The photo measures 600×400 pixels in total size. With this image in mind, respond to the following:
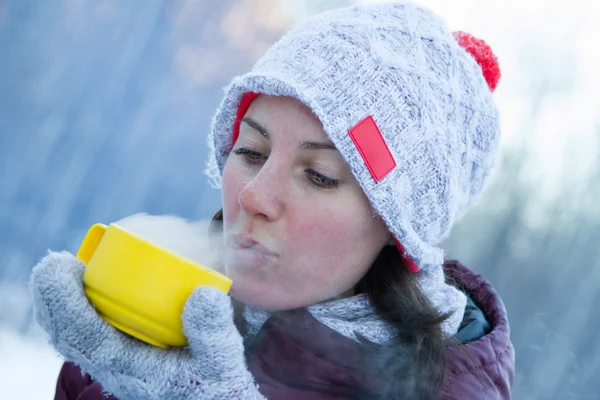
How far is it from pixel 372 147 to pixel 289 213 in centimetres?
18

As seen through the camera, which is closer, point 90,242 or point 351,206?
point 90,242

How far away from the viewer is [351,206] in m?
0.99

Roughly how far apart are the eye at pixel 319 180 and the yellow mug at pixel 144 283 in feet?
0.92

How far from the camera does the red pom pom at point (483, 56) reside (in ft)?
4.14

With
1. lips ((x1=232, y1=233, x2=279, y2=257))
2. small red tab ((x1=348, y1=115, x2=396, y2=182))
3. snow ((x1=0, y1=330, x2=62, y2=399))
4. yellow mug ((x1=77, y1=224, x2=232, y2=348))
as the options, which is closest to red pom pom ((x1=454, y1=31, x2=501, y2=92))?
small red tab ((x1=348, y1=115, x2=396, y2=182))

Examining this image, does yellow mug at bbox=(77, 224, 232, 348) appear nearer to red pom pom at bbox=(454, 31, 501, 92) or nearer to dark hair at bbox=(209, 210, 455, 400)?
dark hair at bbox=(209, 210, 455, 400)

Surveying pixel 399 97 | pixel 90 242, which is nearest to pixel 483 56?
pixel 399 97

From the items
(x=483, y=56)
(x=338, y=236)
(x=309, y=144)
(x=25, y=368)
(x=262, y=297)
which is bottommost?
(x=25, y=368)

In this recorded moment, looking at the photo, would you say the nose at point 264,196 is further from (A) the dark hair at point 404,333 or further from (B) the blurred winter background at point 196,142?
(B) the blurred winter background at point 196,142

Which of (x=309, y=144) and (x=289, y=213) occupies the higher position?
(x=309, y=144)

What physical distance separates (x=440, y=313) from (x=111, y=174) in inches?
46.8

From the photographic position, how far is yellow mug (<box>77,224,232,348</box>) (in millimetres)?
726

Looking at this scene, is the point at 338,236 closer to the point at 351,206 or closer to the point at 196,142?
the point at 351,206

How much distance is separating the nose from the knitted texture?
4.9 inches
